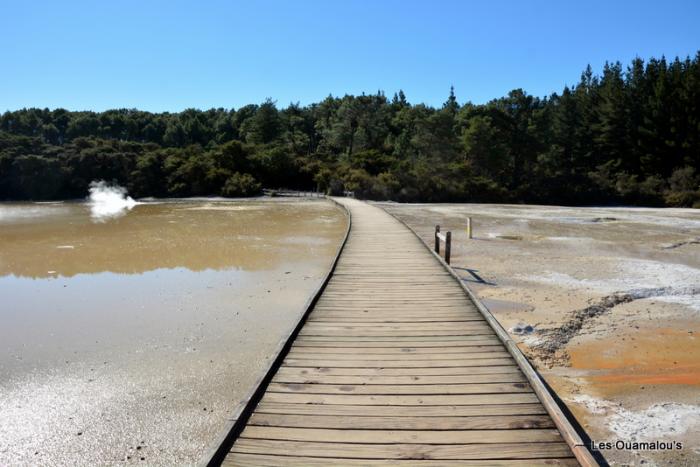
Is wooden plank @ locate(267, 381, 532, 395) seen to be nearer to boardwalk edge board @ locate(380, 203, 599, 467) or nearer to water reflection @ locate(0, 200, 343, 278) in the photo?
boardwalk edge board @ locate(380, 203, 599, 467)

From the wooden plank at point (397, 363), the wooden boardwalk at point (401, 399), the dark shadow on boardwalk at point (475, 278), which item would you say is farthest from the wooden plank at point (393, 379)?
the dark shadow on boardwalk at point (475, 278)

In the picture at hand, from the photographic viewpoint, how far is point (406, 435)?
3.55 meters

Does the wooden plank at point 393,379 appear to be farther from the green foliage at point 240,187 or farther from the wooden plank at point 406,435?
the green foliage at point 240,187

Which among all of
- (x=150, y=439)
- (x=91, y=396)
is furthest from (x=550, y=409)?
(x=91, y=396)

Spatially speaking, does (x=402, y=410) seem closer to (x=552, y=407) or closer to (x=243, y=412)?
(x=552, y=407)

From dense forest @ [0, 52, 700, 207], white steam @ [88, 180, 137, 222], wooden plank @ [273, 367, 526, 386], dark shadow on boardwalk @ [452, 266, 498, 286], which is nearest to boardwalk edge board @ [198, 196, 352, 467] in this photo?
wooden plank @ [273, 367, 526, 386]

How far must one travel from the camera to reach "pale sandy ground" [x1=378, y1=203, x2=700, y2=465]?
4.72 meters

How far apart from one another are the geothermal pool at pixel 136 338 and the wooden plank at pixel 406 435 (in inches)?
42.1

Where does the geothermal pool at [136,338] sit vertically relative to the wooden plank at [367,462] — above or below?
below

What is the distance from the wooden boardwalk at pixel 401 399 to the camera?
3328 mm

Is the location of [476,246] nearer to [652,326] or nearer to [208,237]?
[652,326]

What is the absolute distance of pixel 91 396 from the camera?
5.39 metres

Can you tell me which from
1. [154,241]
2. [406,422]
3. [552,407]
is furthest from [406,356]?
[154,241]

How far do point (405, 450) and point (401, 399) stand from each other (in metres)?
0.75
